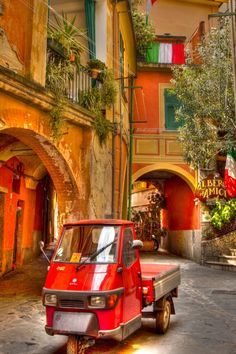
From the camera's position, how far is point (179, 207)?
22844mm

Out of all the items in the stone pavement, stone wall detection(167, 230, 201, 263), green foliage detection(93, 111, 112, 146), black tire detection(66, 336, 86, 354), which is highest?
green foliage detection(93, 111, 112, 146)

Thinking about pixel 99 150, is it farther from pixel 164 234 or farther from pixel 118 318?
pixel 164 234

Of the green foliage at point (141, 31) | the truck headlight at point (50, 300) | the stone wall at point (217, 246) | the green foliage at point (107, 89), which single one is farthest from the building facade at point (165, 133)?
the truck headlight at point (50, 300)

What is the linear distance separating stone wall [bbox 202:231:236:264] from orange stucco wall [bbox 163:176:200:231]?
1442mm

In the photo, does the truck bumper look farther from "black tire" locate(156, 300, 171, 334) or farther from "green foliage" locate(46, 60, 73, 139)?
"green foliage" locate(46, 60, 73, 139)

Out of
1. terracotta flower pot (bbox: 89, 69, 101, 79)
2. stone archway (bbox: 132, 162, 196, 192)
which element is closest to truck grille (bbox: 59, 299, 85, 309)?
terracotta flower pot (bbox: 89, 69, 101, 79)

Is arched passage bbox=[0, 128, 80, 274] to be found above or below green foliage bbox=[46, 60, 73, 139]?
below

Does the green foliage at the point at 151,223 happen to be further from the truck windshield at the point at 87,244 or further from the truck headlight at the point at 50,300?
the truck headlight at the point at 50,300

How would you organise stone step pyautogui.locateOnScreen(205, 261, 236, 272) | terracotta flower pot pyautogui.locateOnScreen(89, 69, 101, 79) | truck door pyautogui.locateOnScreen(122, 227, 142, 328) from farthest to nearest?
1. stone step pyautogui.locateOnScreen(205, 261, 236, 272)
2. terracotta flower pot pyautogui.locateOnScreen(89, 69, 101, 79)
3. truck door pyautogui.locateOnScreen(122, 227, 142, 328)

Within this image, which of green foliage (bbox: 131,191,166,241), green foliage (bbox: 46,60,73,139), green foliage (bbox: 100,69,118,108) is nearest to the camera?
green foliage (bbox: 46,60,73,139)

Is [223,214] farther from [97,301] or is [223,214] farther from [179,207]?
[97,301]

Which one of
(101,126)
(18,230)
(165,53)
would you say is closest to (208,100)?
(101,126)

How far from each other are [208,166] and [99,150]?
9.58 m

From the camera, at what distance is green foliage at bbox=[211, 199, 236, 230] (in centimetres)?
1750
